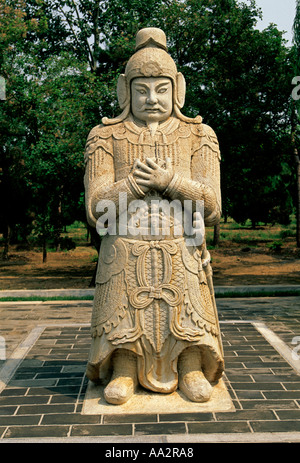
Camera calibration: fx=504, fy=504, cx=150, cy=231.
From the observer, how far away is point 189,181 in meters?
3.96

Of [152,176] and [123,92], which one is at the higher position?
[123,92]

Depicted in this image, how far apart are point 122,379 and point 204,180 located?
1.72m

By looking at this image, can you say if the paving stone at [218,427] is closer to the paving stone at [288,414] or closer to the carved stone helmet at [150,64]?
the paving stone at [288,414]

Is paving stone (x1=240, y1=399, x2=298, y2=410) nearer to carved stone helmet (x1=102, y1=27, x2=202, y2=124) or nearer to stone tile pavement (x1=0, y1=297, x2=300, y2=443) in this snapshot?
stone tile pavement (x1=0, y1=297, x2=300, y2=443)

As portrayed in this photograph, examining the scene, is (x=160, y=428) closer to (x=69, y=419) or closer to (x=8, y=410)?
(x=69, y=419)

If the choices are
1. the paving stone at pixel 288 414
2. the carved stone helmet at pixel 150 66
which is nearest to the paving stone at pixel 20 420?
the paving stone at pixel 288 414

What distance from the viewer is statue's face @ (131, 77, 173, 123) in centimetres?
409

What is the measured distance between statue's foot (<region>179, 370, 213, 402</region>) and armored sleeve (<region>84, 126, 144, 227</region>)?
1.43m

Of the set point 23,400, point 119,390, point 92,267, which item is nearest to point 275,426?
point 119,390

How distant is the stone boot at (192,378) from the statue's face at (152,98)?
192cm

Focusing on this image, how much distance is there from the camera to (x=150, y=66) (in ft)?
13.3

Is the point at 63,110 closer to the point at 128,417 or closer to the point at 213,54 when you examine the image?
the point at 213,54

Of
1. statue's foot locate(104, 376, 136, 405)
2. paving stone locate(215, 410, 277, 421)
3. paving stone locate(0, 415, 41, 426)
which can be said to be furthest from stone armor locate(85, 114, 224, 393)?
paving stone locate(0, 415, 41, 426)

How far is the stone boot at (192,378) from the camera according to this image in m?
3.85
